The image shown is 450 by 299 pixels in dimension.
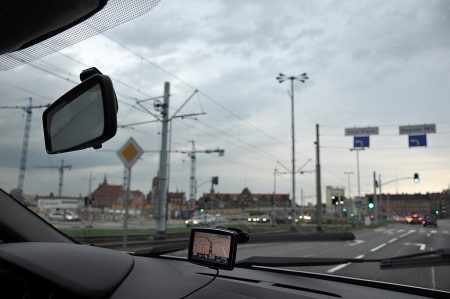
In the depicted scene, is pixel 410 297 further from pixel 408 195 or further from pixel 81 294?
pixel 408 195

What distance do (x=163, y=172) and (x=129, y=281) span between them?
756 inches

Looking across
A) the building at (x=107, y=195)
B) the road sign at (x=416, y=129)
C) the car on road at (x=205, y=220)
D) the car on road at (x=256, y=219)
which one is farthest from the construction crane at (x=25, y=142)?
the road sign at (x=416, y=129)

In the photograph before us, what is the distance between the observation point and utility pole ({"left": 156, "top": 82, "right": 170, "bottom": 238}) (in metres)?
20.3

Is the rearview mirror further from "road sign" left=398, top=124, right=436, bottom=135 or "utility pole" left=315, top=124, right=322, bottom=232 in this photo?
"road sign" left=398, top=124, right=436, bottom=135

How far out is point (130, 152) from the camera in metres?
10.0

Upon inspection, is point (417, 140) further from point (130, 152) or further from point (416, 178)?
point (130, 152)

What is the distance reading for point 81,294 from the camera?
166cm

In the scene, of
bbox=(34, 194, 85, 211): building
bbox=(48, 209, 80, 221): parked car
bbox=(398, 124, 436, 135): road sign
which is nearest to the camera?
bbox=(34, 194, 85, 211): building

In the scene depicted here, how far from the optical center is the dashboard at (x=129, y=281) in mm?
1692

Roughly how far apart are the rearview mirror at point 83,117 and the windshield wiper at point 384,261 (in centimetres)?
185

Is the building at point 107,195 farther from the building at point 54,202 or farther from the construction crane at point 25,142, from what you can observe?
the construction crane at point 25,142

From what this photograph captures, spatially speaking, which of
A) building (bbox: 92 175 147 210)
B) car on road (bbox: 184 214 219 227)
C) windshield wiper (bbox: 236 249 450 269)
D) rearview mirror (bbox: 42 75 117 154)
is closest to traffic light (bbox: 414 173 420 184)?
car on road (bbox: 184 214 219 227)

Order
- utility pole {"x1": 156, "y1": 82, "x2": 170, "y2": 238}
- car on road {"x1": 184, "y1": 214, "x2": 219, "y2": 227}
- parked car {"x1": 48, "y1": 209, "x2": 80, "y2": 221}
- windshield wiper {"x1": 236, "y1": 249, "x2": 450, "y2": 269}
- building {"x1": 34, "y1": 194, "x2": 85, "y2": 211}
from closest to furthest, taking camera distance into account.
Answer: windshield wiper {"x1": 236, "y1": 249, "x2": 450, "y2": 269}
building {"x1": 34, "y1": 194, "x2": 85, "y2": 211}
parked car {"x1": 48, "y1": 209, "x2": 80, "y2": 221}
utility pole {"x1": 156, "y1": 82, "x2": 170, "y2": 238}
car on road {"x1": 184, "y1": 214, "x2": 219, "y2": 227}

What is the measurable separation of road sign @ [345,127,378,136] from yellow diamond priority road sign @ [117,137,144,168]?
2593 centimetres
